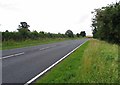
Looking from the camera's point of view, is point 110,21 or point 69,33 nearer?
point 110,21

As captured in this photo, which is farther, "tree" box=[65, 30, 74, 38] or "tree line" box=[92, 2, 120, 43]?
"tree" box=[65, 30, 74, 38]

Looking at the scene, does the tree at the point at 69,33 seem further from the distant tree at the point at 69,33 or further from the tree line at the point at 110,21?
the tree line at the point at 110,21

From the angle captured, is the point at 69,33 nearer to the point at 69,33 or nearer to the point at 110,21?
the point at 69,33

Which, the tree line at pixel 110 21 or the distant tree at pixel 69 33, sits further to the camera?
the distant tree at pixel 69 33

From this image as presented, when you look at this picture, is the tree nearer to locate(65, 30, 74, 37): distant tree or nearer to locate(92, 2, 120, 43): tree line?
locate(65, 30, 74, 37): distant tree

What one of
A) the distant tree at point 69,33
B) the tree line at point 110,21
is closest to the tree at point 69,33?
the distant tree at point 69,33

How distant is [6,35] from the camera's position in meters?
47.6

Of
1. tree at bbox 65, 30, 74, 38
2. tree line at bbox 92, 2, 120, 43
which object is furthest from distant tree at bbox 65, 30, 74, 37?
tree line at bbox 92, 2, 120, 43

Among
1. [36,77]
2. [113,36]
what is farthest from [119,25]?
A: [36,77]

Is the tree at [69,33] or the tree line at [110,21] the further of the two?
the tree at [69,33]

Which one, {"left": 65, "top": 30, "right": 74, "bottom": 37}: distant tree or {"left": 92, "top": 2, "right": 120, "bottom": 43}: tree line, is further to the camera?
{"left": 65, "top": 30, "right": 74, "bottom": 37}: distant tree

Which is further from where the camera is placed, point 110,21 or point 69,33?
point 69,33

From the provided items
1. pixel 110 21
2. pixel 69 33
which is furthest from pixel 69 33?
pixel 110 21

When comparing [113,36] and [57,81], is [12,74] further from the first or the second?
[113,36]
